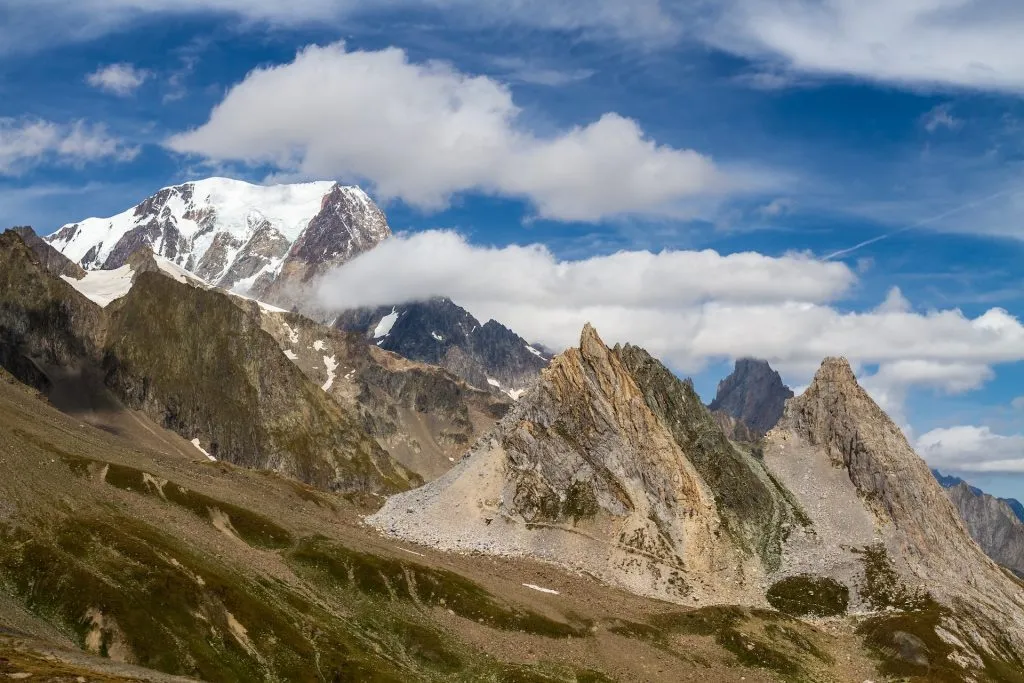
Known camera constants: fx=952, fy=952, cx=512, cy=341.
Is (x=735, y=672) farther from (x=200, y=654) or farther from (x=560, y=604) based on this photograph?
(x=200, y=654)

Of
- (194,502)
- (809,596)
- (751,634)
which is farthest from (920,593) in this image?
(194,502)

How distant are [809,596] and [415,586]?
8005 centimetres

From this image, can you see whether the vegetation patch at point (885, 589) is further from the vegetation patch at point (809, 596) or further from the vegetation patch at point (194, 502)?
the vegetation patch at point (194, 502)

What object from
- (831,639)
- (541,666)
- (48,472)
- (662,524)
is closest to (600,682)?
(541,666)

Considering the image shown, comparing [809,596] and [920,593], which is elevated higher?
[920,593]

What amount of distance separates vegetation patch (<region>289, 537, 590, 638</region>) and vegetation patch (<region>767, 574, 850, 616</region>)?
50.1 meters

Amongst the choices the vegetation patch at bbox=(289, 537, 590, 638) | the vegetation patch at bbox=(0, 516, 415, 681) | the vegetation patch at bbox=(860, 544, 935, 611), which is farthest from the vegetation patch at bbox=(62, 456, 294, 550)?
the vegetation patch at bbox=(860, 544, 935, 611)

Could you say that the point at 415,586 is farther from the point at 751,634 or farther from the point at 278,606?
the point at 751,634

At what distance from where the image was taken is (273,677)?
107m

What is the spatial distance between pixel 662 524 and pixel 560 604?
1798 inches

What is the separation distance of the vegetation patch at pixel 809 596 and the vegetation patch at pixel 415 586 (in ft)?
165

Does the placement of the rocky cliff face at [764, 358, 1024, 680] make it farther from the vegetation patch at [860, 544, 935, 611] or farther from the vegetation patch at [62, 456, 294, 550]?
the vegetation patch at [62, 456, 294, 550]

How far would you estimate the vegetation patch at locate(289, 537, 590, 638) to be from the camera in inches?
5728

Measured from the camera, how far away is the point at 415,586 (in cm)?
15012
